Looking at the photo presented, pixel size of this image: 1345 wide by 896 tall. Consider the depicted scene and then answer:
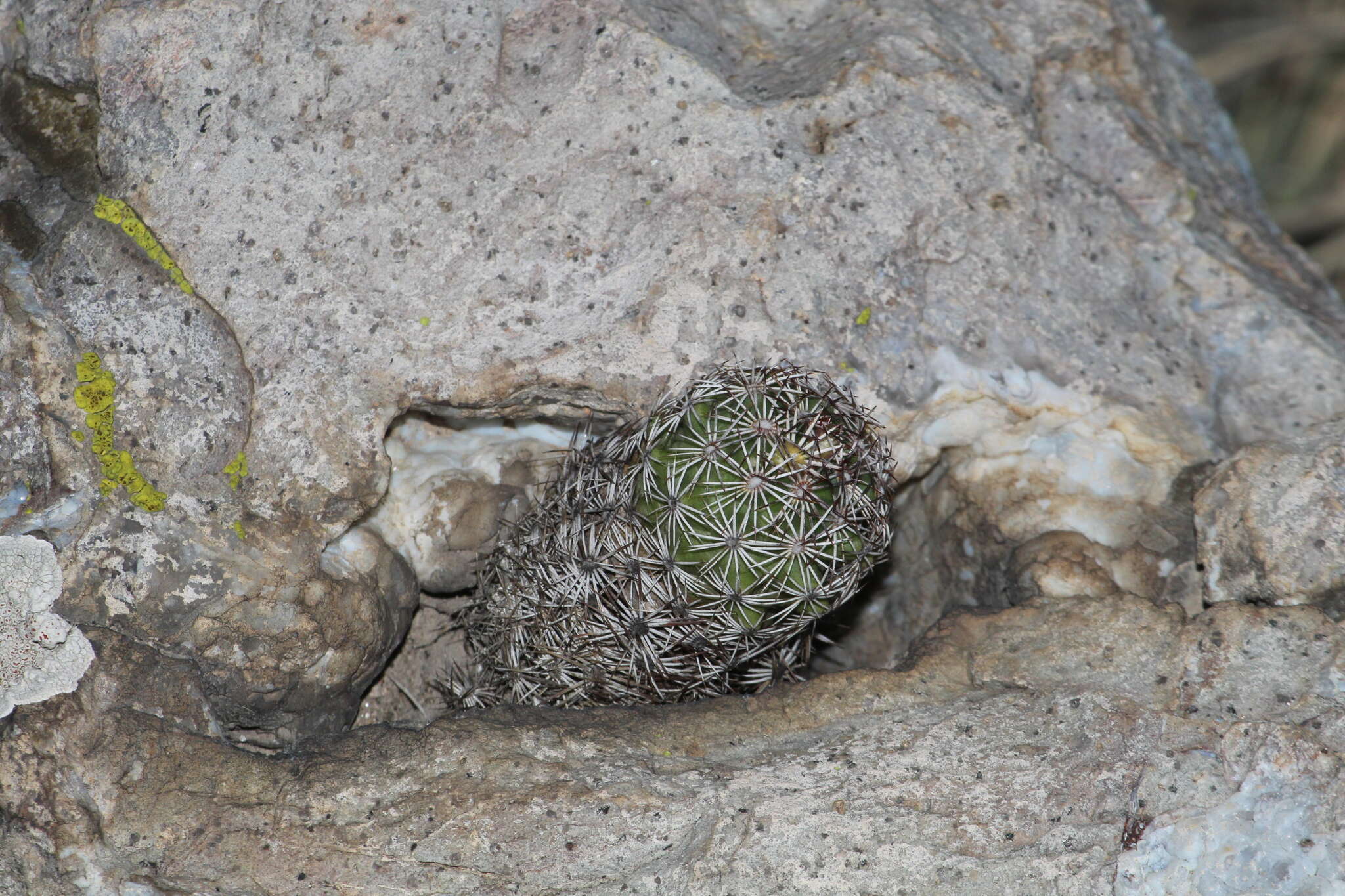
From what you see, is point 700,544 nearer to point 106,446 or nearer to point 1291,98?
point 106,446

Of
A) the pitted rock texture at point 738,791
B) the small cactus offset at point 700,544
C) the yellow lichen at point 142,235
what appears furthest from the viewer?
the yellow lichen at point 142,235

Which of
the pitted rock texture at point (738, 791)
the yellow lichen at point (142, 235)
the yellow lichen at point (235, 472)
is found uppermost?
the yellow lichen at point (142, 235)

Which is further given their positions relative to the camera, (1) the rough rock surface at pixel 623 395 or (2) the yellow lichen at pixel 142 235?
(2) the yellow lichen at pixel 142 235

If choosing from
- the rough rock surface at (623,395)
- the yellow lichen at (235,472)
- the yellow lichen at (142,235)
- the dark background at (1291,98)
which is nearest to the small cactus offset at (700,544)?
the rough rock surface at (623,395)

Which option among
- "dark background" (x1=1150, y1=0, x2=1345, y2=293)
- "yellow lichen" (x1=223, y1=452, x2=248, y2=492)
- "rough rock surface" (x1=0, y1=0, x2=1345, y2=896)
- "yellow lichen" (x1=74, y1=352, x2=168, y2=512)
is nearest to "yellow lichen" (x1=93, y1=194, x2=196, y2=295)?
"rough rock surface" (x1=0, y1=0, x2=1345, y2=896)

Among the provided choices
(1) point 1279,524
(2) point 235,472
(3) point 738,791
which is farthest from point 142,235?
(1) point 1279,524

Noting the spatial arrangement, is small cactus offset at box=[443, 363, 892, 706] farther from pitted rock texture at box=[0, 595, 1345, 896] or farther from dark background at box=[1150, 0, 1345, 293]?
dark background at box=[1150, 0, 1345, 293]

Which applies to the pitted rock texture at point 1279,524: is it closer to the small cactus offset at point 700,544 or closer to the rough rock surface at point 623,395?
the rough rock surface at point 623,395
